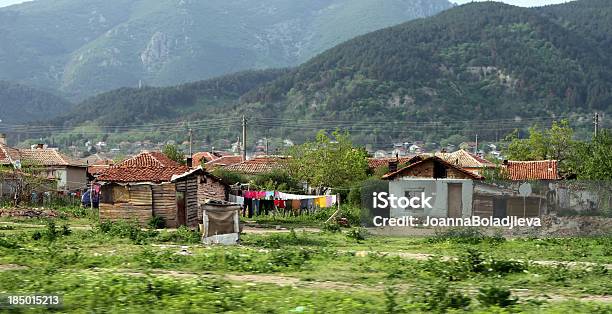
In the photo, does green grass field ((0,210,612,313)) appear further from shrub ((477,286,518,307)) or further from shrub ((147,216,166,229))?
shrub ((147,216,166,229))

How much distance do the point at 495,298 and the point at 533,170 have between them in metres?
58.7

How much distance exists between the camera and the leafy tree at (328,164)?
7000cm

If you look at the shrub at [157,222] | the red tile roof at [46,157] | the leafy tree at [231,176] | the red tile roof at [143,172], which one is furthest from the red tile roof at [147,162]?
the red tile roof at [46,157]

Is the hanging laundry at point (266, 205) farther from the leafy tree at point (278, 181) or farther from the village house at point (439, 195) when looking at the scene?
the village house at point (439, 195)

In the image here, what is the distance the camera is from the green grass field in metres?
16.1

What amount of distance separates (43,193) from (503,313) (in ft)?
180

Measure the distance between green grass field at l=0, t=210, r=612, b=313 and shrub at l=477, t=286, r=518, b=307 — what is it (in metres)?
0.02

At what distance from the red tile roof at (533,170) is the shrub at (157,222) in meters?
35.1

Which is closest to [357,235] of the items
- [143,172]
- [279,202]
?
[143,172]

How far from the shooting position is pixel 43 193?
65000 mm

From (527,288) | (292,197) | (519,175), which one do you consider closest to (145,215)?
(292,197)

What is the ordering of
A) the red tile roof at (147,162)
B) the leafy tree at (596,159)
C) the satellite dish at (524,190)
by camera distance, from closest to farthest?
the satellite dish at (524,190), the red tile roof at (147,162), the leafy tree at (596,159)

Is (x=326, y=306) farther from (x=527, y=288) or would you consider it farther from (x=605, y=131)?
(x=605, y=131)
